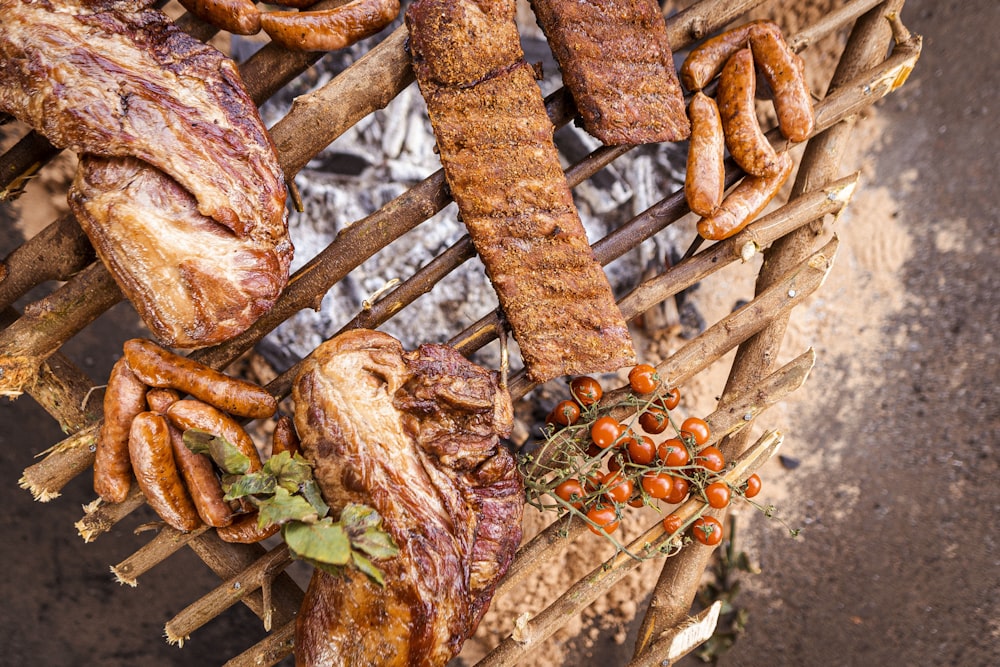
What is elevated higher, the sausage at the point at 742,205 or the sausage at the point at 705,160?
the sausage at the point at 705,160

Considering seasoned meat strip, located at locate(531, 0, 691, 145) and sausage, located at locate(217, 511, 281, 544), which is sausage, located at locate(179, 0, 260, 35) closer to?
seasoned meat strip, located at locate(531, 0, 691, 145)

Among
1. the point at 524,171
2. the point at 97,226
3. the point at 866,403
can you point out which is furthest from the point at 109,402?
the point at 866,403

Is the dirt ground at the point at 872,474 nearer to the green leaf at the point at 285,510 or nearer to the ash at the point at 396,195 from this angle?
the ash at the point at 396,195

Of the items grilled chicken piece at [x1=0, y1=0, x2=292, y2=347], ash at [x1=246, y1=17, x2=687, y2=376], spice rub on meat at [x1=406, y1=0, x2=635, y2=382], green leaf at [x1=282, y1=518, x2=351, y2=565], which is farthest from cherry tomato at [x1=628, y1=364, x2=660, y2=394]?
grilled chicken piece at [x1=0, y1=0, x2=292, y2=347]

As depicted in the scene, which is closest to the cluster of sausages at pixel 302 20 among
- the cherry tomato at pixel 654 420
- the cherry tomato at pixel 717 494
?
the cherry tomato at pixel 654 420

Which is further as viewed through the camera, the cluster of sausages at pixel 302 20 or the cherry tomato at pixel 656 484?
the cherry tomato at pixel 656 484

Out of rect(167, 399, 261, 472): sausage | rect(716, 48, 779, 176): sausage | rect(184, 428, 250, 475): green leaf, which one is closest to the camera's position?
rect(184, 428, 250, 475): green leaf
